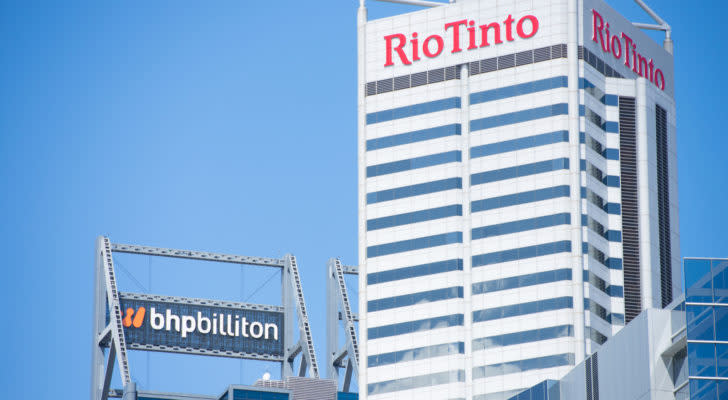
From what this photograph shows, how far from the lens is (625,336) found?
10369 cm

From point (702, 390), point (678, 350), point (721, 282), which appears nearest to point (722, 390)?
point (702, 390)

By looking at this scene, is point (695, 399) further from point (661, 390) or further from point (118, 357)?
point (118, 357)

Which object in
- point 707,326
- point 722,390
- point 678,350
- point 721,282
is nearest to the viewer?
point 722,390

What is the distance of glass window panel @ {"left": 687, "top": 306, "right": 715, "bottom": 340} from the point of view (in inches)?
3632

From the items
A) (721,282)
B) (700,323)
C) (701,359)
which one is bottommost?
(701,359)

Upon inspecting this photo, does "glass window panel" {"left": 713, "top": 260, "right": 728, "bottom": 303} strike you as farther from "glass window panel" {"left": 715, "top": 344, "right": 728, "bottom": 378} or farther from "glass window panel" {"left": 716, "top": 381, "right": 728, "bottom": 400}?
"glass window panel" {"left": 716, "top": 381, "right": 728, "bottom": 400}

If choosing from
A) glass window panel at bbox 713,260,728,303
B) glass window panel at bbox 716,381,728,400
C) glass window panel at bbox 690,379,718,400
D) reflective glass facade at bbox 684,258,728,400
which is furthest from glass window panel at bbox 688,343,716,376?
glass window panel at bbox 713,260,728,303

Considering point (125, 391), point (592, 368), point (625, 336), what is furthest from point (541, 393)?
point (125, 391)

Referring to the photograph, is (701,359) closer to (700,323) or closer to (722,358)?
(722,358)

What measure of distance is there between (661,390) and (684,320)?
4.76 m

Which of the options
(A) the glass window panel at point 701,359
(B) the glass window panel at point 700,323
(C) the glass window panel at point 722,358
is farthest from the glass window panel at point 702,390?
(B) the glass window panel at point 700,323

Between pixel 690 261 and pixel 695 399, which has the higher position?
pixel 690 261

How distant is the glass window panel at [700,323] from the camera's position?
92.2 metres

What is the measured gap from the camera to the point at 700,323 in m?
92.9
